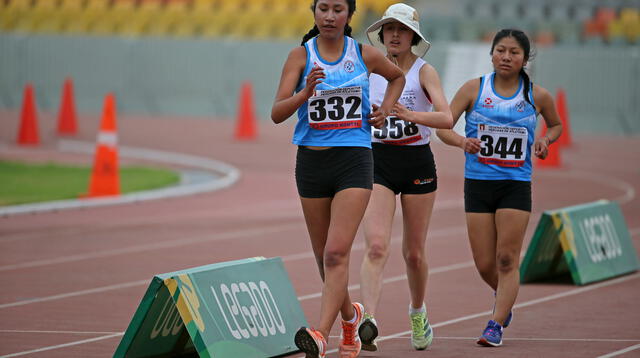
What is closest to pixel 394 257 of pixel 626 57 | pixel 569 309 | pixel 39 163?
pixel 569 309

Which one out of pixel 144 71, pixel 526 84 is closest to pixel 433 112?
pixel 526 84

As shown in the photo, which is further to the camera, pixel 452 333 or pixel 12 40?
pixel 12 40

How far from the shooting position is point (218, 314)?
7430mm

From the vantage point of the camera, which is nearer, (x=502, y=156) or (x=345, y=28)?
(x=345, y=28)

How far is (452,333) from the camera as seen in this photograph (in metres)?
8.88

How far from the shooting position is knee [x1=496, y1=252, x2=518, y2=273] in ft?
27.8

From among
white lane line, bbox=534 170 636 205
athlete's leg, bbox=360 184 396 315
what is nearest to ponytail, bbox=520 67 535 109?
athlete's leg, bbox=360 184 396 315

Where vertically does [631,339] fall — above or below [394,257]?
above

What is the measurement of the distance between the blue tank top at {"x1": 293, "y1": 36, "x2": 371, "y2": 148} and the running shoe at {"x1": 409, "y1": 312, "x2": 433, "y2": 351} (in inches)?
55.4

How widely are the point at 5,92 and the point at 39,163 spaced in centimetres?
1404

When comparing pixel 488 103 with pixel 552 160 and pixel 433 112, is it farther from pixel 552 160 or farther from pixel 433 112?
pixel 552 160

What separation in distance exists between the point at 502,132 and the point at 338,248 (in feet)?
5.89

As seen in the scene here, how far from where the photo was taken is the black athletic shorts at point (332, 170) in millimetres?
7355

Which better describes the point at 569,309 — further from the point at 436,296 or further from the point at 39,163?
the point at 39,163
